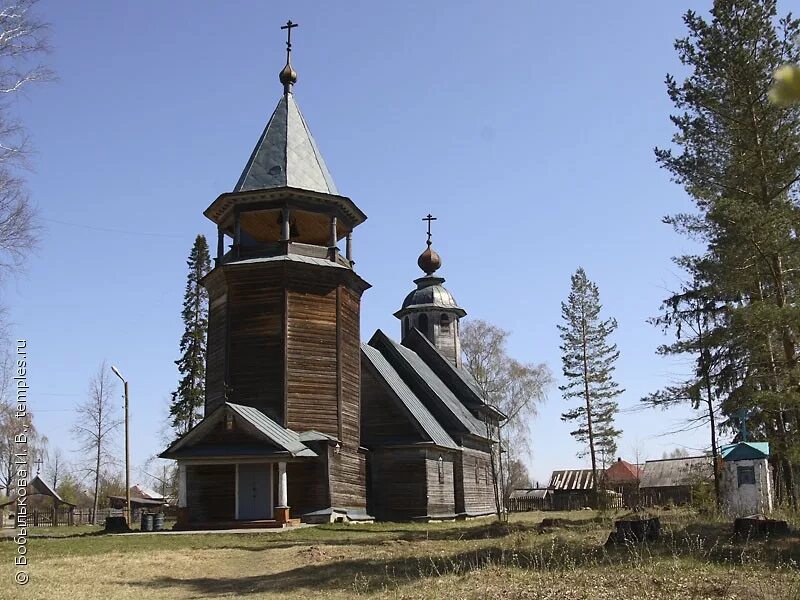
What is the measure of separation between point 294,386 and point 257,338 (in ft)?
7.31

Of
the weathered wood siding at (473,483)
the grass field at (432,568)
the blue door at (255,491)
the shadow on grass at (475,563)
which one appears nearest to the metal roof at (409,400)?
the weathered wood siding at (473,483)

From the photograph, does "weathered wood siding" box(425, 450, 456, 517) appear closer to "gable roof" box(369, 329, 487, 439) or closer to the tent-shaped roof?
"gable roof" box(369, 329, 487, 439)

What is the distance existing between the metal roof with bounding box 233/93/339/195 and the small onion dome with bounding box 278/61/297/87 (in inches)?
30.0

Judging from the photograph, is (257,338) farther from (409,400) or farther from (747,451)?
(747,451)

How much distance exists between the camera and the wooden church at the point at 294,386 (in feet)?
85.9

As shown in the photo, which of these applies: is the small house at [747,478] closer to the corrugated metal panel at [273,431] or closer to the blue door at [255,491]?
the corrugated metal panel at [273,431]

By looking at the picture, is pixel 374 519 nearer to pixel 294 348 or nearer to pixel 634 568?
pixel 294 348

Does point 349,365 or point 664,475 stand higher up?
point 349,365

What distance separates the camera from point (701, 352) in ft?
84.5

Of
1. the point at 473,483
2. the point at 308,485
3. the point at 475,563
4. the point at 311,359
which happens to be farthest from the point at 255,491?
the point at 473,483

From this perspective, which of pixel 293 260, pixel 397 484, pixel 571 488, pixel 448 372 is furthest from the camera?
pixel 571 488

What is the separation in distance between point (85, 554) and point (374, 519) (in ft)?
48.8

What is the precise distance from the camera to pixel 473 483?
129 feet

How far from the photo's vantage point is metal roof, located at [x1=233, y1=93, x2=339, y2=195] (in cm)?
2984
